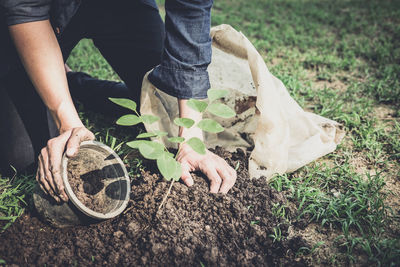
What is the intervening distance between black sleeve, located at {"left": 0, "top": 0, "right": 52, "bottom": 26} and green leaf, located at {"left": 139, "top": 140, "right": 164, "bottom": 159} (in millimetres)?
856

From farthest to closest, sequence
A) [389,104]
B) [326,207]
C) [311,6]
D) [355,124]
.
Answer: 1. [311,6]
2. [389,104]
3. [355,124]
4. [326,207]

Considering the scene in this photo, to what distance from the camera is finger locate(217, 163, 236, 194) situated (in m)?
1.44

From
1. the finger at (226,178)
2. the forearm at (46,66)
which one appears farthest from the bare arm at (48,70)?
the finger at (226,178)

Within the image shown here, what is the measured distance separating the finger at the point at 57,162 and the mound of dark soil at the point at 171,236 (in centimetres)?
25

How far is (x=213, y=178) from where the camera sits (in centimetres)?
146

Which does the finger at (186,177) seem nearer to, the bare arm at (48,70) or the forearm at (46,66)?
the bare arm at (48,70)

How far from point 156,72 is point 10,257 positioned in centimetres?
109

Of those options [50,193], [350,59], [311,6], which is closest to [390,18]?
[311,6]

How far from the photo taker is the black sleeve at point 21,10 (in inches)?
50.8

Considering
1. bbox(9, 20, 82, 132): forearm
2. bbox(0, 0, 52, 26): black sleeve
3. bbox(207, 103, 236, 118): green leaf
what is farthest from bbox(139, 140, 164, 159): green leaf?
bbox(0, 0, 52, 26): black sleeve

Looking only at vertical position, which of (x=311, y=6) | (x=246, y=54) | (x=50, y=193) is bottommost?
(x=311, y=6)

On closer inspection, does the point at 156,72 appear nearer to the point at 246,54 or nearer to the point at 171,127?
the point at 171,127

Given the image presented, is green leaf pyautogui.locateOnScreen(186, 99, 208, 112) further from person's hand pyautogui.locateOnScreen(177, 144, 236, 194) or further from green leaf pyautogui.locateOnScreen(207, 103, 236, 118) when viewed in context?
person's hand pyautogui.locateOnScreen(177, 144, 236, 194)

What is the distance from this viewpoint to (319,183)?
1739 mm
